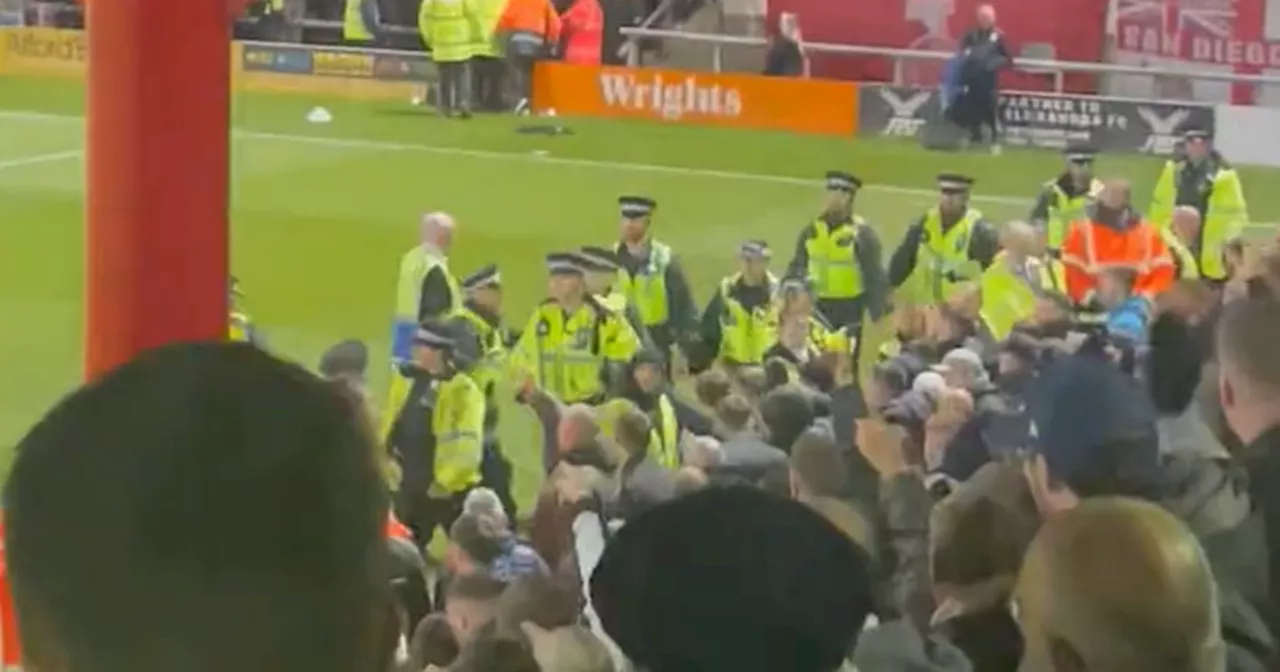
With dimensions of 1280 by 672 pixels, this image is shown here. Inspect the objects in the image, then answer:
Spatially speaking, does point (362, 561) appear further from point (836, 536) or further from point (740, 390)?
point (740, 390)

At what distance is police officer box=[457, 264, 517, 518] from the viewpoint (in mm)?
3402

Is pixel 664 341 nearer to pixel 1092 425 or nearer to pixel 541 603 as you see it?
pixel 541 603

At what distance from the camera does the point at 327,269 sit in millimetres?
6035

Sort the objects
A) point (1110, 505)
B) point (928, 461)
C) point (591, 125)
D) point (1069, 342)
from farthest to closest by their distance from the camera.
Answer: point (591, 125) → point (1069, 342) → point (928, 461) → point (1110, 505)

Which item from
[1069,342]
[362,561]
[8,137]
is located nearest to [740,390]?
[1069,342]

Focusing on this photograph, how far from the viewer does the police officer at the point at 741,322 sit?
12.8ft

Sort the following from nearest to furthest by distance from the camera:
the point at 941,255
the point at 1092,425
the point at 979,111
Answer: the point at 1092,425 < the point at 941,255 < the point at 979,111

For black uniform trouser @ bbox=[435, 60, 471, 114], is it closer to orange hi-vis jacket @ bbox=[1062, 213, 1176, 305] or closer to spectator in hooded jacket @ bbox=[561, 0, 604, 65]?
spectator in hooded jacket @ bbox=[561, 0, 604, 65]

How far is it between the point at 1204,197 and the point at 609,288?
1.80 m

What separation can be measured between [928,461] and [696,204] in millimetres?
3883

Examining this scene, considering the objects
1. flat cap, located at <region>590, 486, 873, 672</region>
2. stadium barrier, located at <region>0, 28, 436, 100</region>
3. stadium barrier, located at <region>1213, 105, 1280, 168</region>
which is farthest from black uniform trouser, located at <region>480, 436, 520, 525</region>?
stadium barrier, located at <region>0, 28, 436, 100</region>

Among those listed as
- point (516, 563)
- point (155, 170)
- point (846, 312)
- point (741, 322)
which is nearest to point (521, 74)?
point (846, 312)

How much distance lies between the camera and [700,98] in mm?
7676

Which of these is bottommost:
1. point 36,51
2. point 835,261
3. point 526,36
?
point 835,261
